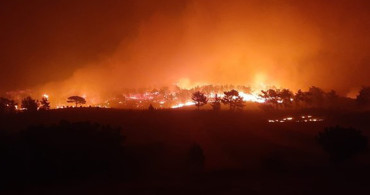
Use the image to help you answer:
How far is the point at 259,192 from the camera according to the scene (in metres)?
27.8

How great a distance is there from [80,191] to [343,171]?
75.3 feet

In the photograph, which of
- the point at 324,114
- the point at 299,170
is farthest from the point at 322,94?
the point at 299,170

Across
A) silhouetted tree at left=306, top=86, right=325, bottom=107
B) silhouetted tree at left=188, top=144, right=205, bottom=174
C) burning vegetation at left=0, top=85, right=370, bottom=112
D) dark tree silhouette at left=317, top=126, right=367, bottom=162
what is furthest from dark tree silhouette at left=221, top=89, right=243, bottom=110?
dark tree silhouette at left=317, top=126, right=367, bottom=162

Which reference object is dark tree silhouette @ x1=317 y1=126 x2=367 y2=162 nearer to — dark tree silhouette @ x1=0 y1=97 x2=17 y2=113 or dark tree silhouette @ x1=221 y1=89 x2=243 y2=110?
dark tree silhouette @ x1=221 y1=89 x2=243 y2=110

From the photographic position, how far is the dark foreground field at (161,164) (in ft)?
99.1

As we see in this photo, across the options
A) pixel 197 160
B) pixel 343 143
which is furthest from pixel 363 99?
pixel 197 160

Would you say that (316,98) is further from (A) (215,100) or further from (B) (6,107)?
(B) (6,107)

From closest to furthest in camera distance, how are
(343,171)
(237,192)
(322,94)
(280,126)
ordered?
(237,192) < (343,171) < (280,126) < (322,94)

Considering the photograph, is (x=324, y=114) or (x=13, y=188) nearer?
(x=13, y=188)

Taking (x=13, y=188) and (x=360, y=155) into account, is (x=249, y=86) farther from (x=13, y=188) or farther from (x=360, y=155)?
(x=13, y=188)

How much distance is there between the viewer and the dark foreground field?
3022cm

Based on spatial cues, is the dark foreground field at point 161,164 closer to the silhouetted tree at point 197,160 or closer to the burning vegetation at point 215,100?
the silhouetted tree at point 197,160

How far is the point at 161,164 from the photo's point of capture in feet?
138

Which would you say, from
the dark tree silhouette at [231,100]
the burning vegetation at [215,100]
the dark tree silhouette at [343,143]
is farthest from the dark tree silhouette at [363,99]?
the dark tree silhouette at [343,143]
